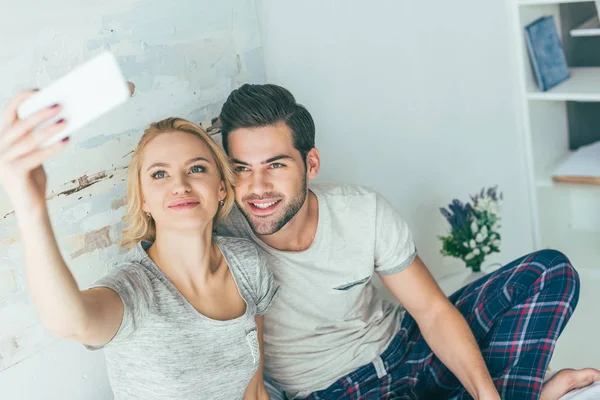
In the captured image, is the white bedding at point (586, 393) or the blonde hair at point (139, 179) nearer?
the blonde hair at point (139, 179)

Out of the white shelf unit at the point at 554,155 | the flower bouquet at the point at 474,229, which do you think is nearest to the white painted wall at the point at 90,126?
the flower bouquet at the point at 474,229

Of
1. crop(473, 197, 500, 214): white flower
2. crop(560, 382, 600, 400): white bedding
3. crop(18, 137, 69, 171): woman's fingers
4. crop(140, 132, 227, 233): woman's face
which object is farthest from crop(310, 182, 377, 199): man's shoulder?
crop(18, 137, 69, 171): woman's fingers

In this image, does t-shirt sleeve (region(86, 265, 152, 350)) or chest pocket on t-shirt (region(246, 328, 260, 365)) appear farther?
chest pocket on t-shirt (region(246, 328, 260, 365))

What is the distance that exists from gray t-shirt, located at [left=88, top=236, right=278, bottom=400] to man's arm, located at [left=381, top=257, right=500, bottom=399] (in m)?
0.47

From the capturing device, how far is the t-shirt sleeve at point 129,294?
154 centimetres

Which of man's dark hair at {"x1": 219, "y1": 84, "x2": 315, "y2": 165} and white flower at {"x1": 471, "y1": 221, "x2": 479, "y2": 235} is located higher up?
man's dark hair at {"x1": 219, "y1": 84, "x2": 315, "y2": 165}

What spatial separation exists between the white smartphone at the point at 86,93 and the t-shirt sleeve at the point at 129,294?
0.47m

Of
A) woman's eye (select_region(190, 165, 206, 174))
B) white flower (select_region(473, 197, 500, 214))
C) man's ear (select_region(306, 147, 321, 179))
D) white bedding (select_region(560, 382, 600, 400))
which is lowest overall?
white bedding (select_region(560, 382, 600, 400))

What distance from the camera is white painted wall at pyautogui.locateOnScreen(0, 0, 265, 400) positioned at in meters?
1.67

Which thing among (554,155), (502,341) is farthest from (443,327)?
(554,155)

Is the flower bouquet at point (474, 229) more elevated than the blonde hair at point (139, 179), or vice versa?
the blonde hair at point (139, 179)

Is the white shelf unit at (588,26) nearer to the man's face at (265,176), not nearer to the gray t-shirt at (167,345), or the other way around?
the man's face at (265,176)

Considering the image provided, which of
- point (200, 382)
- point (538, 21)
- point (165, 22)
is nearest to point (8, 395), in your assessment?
point (200, 382)

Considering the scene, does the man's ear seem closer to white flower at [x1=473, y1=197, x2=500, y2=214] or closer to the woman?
the woman
